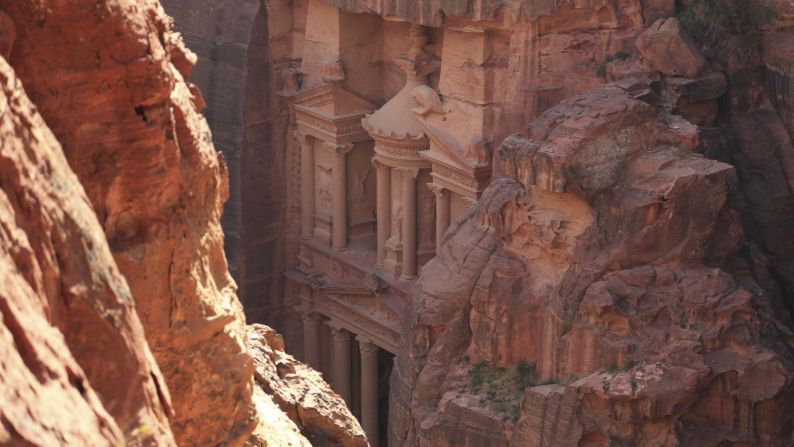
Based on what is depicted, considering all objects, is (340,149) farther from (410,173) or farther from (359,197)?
(410,173)

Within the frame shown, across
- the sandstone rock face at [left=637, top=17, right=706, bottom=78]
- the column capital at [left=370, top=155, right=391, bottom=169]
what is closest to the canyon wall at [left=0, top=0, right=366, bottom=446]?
the sandstone rock face at [left=637, top=17, right=706, bottom=78]

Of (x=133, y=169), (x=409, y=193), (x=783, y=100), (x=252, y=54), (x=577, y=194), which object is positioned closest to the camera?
(x=133, y=169)

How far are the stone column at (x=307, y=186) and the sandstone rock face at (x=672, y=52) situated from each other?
920cm

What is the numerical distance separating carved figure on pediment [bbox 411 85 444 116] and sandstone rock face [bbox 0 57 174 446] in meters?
20.5

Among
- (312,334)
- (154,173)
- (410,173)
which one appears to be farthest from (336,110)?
(154,173)

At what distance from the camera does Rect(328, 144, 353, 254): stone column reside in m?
29.4

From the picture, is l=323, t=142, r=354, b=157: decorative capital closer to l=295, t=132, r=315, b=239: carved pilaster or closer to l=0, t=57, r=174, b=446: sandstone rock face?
l=295, t=132, r=315, b=239: carved pilaster

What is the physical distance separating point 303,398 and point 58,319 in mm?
6673

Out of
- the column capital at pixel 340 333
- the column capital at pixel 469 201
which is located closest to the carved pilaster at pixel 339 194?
the column capital at pixel 340 333

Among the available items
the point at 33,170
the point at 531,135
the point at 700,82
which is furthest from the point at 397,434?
the point at 33,170

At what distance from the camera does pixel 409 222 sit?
27.8 metres

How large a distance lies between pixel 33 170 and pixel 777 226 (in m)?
18.6

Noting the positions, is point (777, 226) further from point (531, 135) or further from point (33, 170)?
point (33, 170)

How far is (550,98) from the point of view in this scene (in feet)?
78.4
